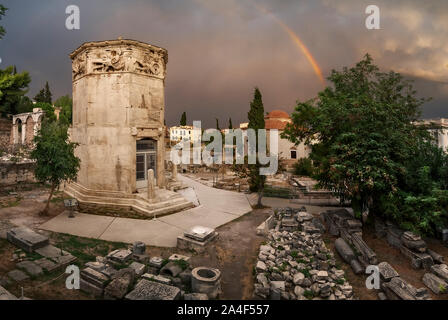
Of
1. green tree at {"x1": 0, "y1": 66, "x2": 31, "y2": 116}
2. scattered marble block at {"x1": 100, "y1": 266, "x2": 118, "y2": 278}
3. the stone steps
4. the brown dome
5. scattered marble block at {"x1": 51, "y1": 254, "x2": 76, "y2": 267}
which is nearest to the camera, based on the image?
scattered marble block at {"x1": 100, "y1": 266, "x2": 118, "y2": 278}

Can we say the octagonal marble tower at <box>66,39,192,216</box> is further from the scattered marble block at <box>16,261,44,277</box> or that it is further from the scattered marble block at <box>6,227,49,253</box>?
the scattered marble block at <box>16,261,44,277</box>

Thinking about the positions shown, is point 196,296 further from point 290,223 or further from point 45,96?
point 45,96

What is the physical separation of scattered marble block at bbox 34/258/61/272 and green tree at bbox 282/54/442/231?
10.5 meters

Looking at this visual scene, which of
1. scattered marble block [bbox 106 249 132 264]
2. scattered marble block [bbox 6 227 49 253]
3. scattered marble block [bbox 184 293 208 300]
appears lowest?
scattered marble block [bbox 184 293 208 300]

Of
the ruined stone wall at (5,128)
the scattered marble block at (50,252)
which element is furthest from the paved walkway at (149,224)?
the ruined stone wall at (5,128)

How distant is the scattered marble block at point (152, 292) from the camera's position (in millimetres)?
6023

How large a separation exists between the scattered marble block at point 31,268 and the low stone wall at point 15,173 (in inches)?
517

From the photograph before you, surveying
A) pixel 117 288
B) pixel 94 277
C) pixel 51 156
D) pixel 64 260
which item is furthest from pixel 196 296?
pixel 51 156

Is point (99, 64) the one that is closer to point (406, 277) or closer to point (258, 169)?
point (258, 169)

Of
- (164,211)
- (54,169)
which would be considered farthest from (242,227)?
(54,169)

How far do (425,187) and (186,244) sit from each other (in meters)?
Answer: 9.99

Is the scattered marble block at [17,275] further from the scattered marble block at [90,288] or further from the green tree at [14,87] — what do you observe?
the green tree at [14,87]

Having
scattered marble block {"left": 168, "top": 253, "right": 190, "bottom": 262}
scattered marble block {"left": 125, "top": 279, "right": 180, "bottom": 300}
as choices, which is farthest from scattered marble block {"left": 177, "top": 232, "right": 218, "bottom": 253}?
scattered marble block {"left": 125, "top": 279, "right": 180, "bottom": 300}

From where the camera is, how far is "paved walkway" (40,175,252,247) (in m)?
10.5
